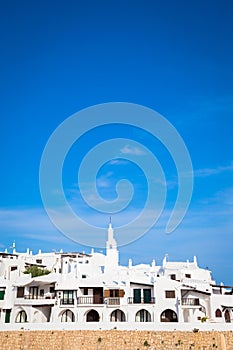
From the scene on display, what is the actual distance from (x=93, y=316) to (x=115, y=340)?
20.8 ft

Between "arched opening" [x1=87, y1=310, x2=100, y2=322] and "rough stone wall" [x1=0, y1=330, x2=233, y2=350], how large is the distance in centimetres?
511

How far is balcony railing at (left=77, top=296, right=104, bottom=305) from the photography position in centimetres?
3850

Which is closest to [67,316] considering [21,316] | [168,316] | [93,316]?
[93,316]

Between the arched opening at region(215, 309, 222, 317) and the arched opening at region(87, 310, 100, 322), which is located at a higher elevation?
the arched opening at region(215, 309, 222, 317)

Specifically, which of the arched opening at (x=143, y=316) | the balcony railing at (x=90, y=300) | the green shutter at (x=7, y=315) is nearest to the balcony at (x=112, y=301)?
the balcony railing at (x=90, y=300)

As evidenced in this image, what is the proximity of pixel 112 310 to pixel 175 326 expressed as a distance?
24.7 ft

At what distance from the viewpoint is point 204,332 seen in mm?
31781

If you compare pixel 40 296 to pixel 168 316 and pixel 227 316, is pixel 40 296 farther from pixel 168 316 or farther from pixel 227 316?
pixel 227 316

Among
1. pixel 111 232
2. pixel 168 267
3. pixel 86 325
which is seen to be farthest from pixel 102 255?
pixel 86 325

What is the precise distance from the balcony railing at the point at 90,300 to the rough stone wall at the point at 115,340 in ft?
18.0

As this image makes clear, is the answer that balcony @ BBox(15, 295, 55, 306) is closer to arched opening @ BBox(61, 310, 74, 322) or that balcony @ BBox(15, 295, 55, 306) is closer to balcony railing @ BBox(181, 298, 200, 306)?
arched opening @ BBox(61, 310, 74, 322)

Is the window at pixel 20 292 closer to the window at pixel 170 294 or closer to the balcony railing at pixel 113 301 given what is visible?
the balcony railing at pixel 113 301

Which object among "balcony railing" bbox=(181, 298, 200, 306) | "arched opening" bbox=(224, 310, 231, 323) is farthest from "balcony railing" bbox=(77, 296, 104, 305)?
"arched opening" bbox=(224, 310, 231, 323)

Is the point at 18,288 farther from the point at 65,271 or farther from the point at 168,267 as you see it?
the point at 168,267
